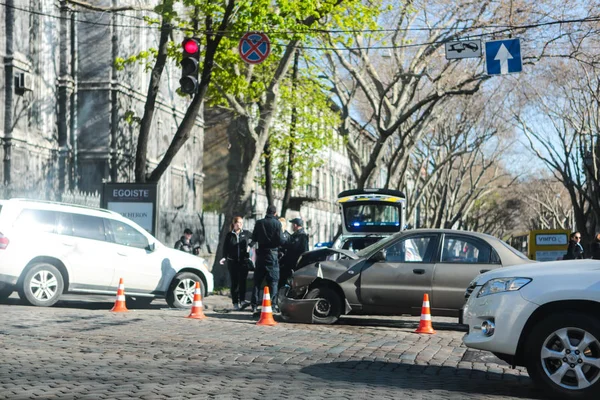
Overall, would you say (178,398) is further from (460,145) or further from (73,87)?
(460,145)

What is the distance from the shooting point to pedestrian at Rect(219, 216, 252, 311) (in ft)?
56.8

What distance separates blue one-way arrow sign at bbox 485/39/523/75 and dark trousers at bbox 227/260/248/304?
9.71 metres

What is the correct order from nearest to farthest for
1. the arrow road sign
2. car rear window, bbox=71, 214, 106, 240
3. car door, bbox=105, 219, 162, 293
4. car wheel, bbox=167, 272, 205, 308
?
1. car rear window, bbox=71, 214, 106, 240
2. car door, bbox=105, 219, 162, 293
3. car wheel, bbox=167, 272, 205, 308
4. the arrow road sign

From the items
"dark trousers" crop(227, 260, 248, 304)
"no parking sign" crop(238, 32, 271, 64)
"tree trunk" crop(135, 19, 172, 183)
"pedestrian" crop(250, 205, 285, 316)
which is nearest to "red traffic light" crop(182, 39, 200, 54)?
"pedestrian" crop(250, 205, 285, 316)

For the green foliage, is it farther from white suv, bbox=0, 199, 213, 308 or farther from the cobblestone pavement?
the cobblestone pavement

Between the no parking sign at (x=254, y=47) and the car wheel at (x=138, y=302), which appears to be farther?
the no parking sign at (x=254, y=47)

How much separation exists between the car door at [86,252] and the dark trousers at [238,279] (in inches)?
91.2

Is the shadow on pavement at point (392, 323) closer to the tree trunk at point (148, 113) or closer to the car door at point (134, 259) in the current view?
the car door at point (134, 259)

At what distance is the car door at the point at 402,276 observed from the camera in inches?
558

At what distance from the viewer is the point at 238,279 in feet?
57.5

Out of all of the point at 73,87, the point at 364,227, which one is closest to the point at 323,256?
the point at 364,227

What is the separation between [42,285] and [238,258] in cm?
361

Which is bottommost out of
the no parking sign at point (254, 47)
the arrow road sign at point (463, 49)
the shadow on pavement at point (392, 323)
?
the shadow on pavement at point (392, 323)

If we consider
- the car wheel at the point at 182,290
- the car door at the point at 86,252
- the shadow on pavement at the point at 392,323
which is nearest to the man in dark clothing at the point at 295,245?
the car wheel at the point at 182,290
